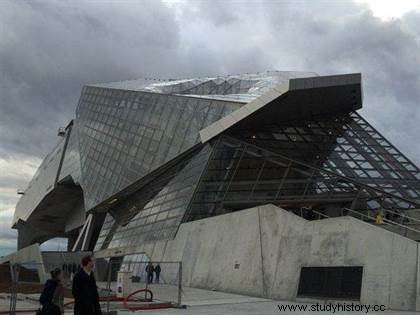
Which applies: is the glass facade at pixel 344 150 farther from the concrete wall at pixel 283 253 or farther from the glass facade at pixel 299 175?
the concrete wall at pixel 283 253

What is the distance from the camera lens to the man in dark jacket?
8.10 metres

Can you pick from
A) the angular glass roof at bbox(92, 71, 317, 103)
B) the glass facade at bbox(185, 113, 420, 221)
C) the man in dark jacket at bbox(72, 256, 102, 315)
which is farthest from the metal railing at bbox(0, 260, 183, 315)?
the angular glass roof at bbox(92, 71, 317, 103)

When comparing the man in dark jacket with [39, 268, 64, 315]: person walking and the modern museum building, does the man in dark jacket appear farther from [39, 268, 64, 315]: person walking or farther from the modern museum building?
the modern museum building

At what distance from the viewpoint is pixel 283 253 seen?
1859 cm

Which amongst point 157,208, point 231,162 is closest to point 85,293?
point 231,162

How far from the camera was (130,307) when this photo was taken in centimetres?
1450

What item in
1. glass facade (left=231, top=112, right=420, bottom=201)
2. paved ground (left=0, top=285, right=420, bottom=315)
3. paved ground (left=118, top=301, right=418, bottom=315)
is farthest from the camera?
glass facade (left=231, top=112, right=420, bottom=201)

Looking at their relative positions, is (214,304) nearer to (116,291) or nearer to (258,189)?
(116,291)

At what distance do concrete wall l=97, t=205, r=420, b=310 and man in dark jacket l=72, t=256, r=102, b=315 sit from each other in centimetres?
915

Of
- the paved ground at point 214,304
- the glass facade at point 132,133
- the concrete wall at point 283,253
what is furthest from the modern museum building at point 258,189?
the paved ground at point 214,304

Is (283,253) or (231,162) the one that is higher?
(231,162)

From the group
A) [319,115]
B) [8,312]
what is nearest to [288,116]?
[319,115]

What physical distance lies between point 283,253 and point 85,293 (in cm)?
1149

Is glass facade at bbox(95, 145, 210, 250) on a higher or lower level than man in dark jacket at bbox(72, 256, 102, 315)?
higher
